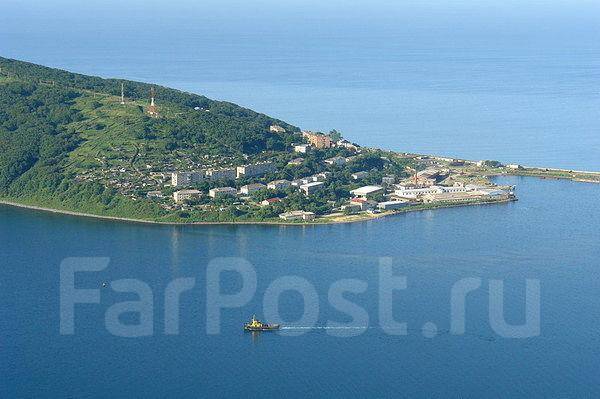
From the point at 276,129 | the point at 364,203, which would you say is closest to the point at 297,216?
the point at 364,203

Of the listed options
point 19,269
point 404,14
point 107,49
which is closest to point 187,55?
point 107,49

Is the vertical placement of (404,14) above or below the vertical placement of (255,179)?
above

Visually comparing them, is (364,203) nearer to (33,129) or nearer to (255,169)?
(255,169)

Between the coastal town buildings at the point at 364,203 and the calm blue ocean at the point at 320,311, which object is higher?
the coastal town buildings at the point at 364,203

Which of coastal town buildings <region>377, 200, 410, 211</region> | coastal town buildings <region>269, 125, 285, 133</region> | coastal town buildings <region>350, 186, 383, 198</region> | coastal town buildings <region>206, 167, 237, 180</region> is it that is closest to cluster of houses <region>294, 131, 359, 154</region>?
coastal town buildings <region>269, 125, 285, 133</region>

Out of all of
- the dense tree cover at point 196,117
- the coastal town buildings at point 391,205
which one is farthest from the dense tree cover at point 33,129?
the coastal town buildings at point 391,205

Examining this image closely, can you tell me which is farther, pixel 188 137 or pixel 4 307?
pixel 188 137

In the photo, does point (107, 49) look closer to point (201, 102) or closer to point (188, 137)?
point (201, 102)

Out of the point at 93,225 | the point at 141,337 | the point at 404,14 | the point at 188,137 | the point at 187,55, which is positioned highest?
the point at 404,14

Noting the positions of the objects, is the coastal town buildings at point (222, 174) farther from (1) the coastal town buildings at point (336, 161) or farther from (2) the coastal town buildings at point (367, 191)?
(1) the coastal town buildings at point (336, 161)
